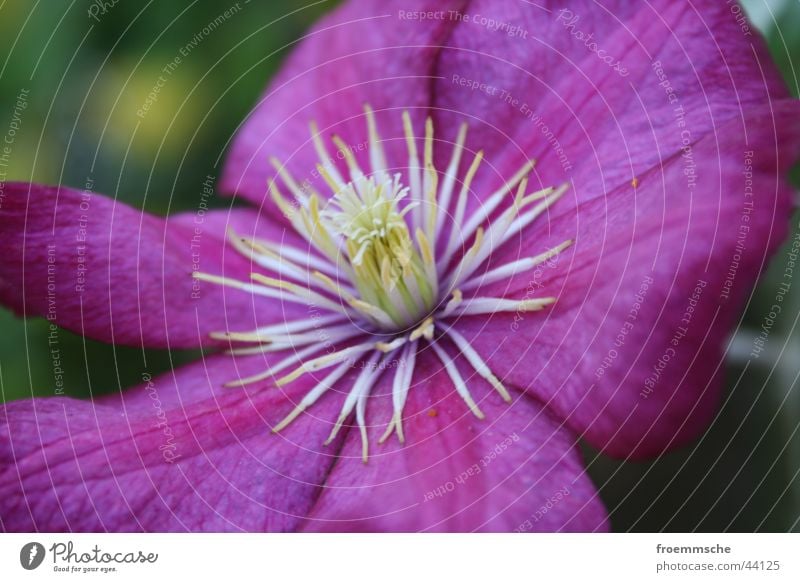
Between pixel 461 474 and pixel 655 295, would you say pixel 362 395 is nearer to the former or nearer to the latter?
pixel 461 474

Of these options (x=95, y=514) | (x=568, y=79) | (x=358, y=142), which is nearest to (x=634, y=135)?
(x=568, y=79)

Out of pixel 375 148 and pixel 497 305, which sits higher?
pixel 375 148
